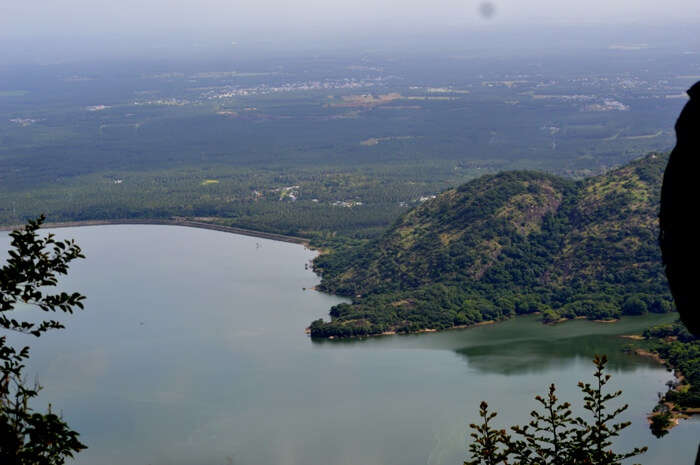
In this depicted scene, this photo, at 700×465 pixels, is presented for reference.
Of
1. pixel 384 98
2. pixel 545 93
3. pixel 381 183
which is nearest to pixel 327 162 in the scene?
pixel 381 183

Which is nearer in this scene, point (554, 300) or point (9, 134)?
point (554, 300)

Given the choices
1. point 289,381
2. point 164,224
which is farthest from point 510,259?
point 164,224

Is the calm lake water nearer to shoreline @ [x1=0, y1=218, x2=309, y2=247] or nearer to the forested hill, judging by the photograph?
the forested hill

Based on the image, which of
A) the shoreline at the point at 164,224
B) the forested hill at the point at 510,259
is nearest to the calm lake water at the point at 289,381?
the forested hill at the point at 510,259

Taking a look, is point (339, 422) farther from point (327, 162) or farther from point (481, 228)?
point (327, 162)

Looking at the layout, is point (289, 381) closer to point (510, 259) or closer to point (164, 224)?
point (510, 259)

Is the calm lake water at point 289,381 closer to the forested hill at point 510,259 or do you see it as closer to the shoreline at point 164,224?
the forested hill at point 510,259

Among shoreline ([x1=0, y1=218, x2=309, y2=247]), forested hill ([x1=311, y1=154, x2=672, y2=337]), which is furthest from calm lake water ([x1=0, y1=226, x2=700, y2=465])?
shoreline ([x1=0, y1=218, x2=309, y2=247])

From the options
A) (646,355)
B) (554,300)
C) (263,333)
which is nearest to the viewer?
(646,355)
